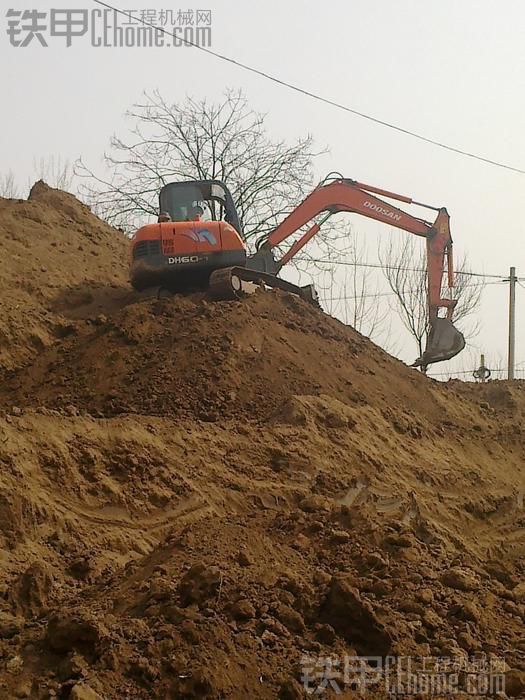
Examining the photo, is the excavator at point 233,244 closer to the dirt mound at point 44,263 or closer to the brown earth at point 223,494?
the brown earth at point 223,494

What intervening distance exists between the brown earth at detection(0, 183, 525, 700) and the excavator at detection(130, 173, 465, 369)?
27.1 inches

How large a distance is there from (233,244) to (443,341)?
386cm

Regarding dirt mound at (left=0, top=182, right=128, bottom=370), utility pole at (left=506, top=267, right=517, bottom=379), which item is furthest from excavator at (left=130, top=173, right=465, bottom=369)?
utility pole at (left=506, top=267, right=517, bottom=379)

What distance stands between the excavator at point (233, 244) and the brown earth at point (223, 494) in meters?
0.69

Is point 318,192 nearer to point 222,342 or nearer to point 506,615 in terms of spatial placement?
point 222,342

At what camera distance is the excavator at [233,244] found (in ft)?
40.4

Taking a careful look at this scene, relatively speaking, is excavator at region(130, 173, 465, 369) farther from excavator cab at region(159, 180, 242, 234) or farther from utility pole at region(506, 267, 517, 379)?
utility pole at region(506, 267, 517, 379)

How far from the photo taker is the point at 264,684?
411 cm

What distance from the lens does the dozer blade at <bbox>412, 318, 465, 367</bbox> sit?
44.8 feet

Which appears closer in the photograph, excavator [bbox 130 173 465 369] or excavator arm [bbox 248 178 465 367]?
excavator [bbox 130 173 465 369]

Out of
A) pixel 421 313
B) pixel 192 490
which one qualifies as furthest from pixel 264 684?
pixel 421 313

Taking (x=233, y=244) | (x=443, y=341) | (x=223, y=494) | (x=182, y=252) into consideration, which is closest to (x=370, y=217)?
(x=443, y=341)

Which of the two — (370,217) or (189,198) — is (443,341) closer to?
(370,217)

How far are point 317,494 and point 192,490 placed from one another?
4.11 feet
